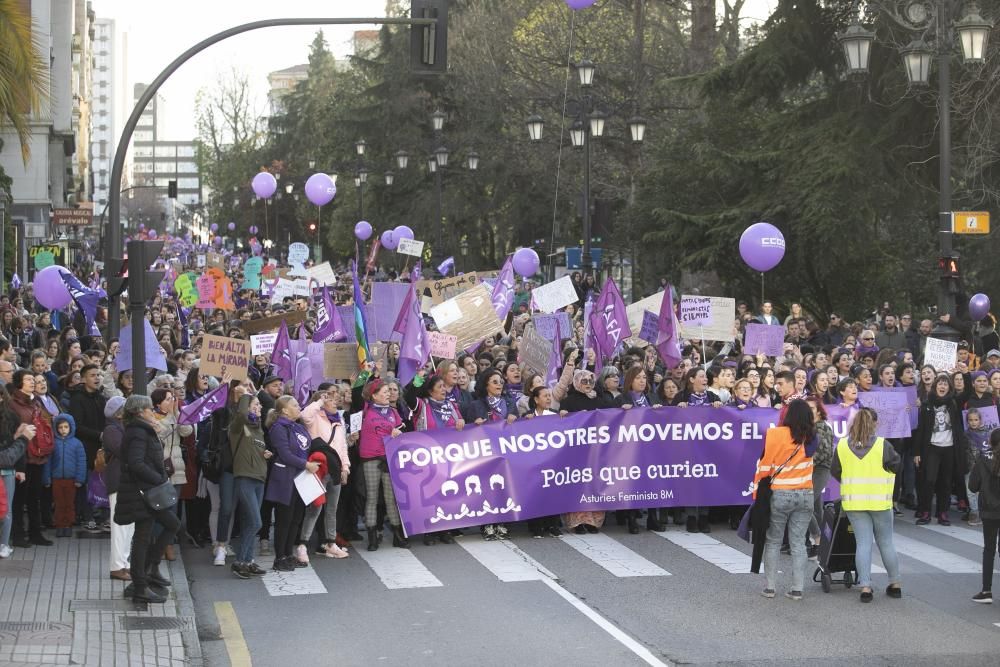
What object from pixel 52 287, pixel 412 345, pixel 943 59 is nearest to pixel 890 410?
pixel 412 345

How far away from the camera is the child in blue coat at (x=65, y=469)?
13375 millimetres

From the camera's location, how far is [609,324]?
18094 mm

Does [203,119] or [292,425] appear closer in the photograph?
[292,425]

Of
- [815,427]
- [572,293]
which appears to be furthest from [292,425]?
[572,293]

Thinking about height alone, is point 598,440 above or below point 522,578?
above

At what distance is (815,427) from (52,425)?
6.96 meters

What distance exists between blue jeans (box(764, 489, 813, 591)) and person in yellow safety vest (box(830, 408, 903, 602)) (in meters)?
0.35

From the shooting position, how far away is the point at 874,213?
91.9 feet

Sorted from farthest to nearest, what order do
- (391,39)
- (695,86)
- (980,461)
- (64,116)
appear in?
(391,39), (64,116), (695,86), (980,461)

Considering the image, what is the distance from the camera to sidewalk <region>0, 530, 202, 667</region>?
30.2ft

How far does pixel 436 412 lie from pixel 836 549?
14.0 feet

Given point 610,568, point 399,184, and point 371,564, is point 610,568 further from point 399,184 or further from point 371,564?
point 399,184

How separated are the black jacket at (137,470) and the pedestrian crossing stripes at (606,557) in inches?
61.9

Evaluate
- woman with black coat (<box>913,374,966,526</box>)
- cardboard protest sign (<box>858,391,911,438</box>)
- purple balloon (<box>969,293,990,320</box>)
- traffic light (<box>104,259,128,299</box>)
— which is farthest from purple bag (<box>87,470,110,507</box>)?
purple balloon (<box>969,293,990,320</box>)
